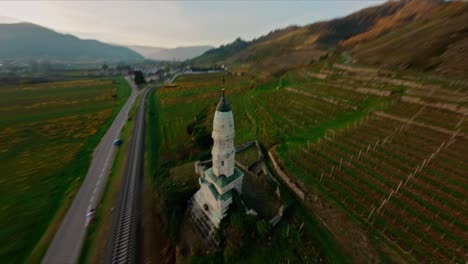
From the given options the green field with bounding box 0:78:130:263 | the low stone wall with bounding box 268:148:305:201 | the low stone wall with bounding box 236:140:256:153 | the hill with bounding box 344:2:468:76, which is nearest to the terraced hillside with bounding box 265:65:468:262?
the low stone wall with bounding box 268:148:305:201

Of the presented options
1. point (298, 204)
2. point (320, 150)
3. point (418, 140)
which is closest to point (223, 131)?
point (298, 204)

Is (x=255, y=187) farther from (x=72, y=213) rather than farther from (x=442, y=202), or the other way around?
(x=72, y=213)

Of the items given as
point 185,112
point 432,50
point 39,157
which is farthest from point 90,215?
point 432,50

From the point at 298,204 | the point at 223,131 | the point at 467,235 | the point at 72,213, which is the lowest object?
the point at 72,213

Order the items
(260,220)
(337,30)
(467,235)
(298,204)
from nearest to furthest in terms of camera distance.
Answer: (467,235), (260,220), (298,204), (337,30)

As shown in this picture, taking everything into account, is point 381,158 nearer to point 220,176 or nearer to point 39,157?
point 220,176

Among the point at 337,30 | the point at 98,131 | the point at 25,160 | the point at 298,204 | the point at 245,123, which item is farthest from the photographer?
the point at 337,30

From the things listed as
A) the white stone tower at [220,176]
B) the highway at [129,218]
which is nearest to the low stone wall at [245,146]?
the white stone tower at [220,176]
